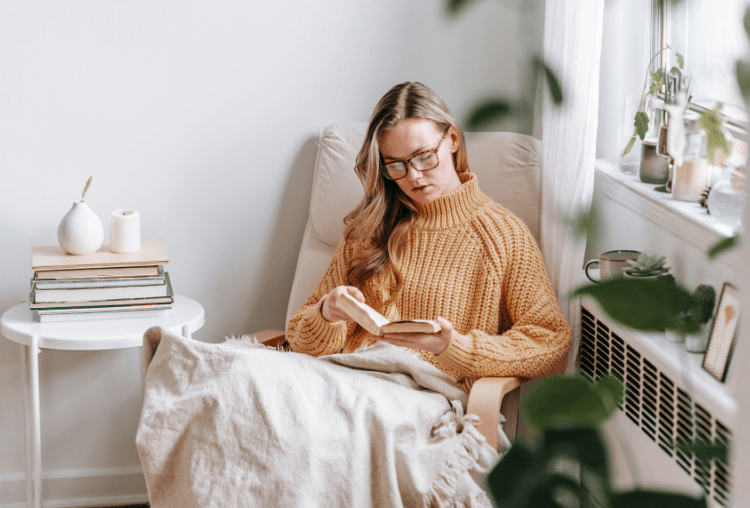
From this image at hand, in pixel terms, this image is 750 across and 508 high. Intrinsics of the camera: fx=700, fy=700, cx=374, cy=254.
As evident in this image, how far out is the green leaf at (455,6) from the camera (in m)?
0.29

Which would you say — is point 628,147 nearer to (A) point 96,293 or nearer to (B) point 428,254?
(B) point 428,254

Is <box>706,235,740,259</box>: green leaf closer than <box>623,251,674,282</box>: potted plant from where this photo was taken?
Yes

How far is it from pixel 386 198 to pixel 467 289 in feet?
0.97

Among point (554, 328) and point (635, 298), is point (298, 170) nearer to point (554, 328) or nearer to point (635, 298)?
point (554, 328)

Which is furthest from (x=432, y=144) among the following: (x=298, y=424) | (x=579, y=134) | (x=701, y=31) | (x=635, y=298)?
(x=635, y=298)

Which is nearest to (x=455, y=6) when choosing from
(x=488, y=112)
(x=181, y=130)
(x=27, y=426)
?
(x=488, y=112)

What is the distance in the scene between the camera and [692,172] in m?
1.36

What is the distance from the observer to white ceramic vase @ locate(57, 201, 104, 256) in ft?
5.62

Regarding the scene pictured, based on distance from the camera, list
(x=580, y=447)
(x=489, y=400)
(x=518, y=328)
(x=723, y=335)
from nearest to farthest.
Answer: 1. (x=580, y=447)
2. (x=723, y=335)
3. (x=489, y=400)
4. (x=518, y=328)

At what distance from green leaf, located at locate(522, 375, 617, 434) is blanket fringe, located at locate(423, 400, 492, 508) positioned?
40.5 inches

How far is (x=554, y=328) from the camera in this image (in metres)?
1.46

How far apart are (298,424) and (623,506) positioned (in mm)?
1039

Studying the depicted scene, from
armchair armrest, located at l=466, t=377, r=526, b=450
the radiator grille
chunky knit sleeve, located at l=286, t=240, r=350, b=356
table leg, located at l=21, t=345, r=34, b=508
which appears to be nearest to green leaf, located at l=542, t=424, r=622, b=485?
the radiator grille

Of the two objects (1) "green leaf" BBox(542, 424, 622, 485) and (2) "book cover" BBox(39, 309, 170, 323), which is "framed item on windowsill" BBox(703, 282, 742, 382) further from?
(2) "book cover" BBox(39, 309, 170, 323)
